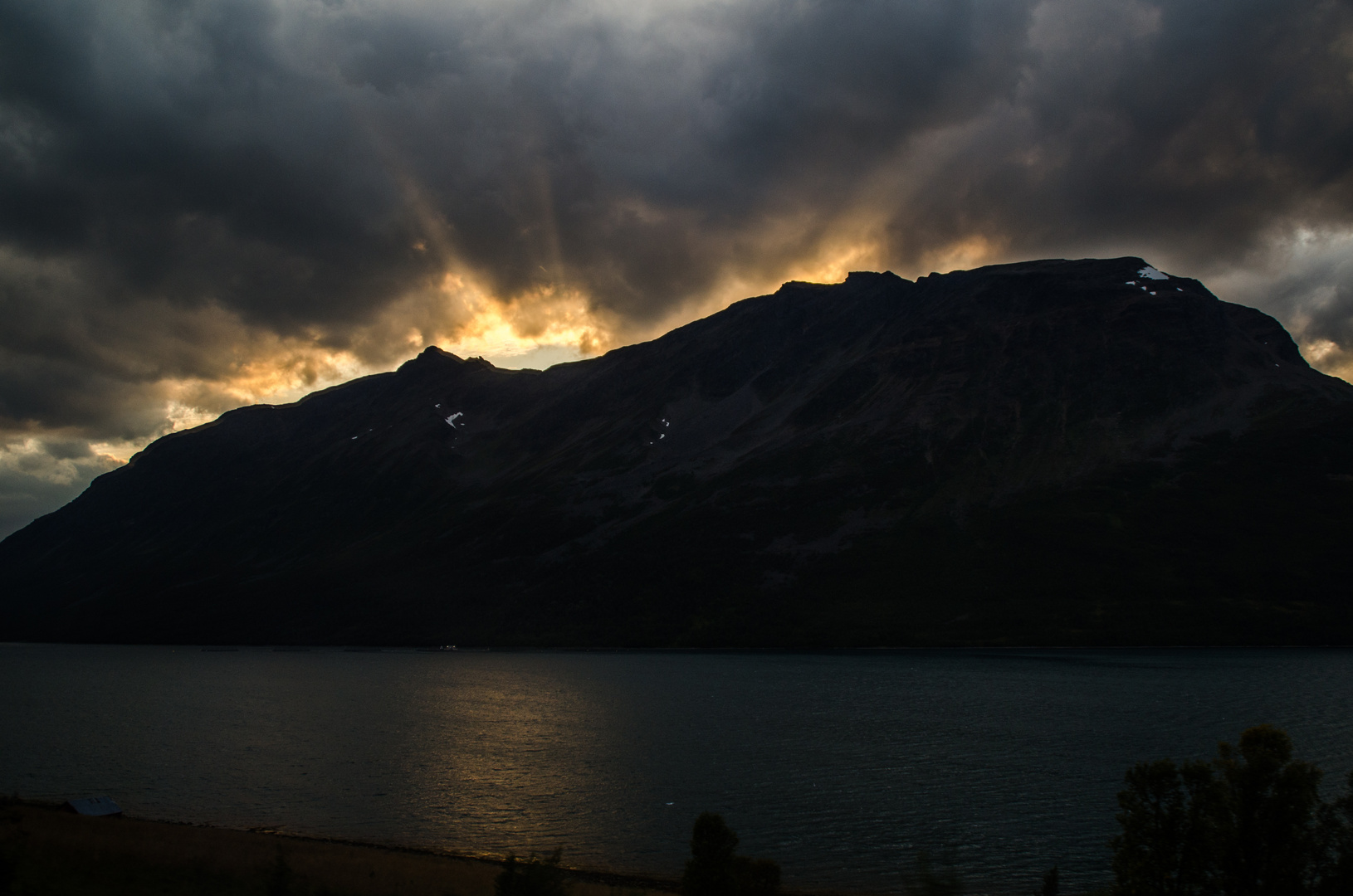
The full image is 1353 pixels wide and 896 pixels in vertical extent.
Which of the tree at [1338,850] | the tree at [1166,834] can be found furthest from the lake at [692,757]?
the tree at [1338,850]

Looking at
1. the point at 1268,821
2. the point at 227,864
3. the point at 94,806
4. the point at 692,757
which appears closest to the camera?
the point at 1268,821

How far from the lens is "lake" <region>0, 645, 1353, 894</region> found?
6175cm

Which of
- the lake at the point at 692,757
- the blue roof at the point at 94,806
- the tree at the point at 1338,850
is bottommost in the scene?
the lake at the point at 692,757

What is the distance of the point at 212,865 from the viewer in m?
46.9

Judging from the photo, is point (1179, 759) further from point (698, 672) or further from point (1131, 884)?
point (698, 672)

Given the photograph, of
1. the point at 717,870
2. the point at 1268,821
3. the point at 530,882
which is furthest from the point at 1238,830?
the point at 530,882

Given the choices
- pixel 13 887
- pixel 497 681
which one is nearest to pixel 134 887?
pixel 13 887

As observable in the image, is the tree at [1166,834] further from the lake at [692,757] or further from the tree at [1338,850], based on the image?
the lake at [692,757]

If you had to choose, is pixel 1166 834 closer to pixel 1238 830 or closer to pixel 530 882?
pixel 1238 830

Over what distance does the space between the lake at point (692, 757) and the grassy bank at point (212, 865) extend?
300 inches

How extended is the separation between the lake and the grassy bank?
7627 mm

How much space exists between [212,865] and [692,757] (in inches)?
2146

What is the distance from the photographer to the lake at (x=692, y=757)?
203 feet

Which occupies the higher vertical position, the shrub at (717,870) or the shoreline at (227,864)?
the shrub at (717,870)
